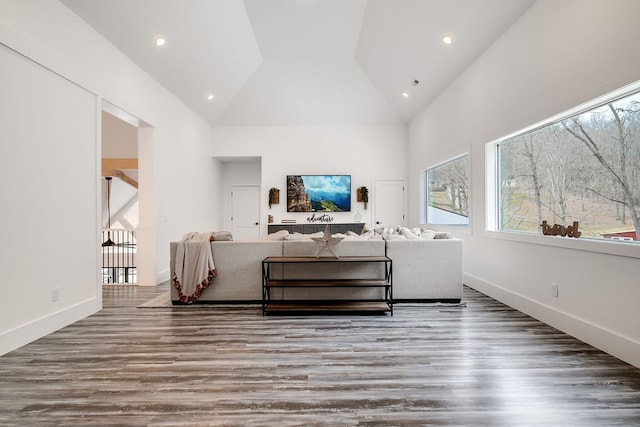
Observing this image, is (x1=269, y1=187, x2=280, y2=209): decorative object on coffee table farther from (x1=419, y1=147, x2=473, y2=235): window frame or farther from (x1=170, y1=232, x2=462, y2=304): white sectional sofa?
(x1=170, y1=232, x2=462, y2=304): white sectional sofa

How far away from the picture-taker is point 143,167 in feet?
18.8

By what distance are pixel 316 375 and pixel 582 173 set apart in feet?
10.1

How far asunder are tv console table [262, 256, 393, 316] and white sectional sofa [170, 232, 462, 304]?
11 cm

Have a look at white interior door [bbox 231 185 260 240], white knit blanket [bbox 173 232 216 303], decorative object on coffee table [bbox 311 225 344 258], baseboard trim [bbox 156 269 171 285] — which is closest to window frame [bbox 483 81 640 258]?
decorative object on coffee table [bbox 311 225 344 258]

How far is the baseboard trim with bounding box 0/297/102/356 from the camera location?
116 inches

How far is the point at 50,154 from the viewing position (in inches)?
137

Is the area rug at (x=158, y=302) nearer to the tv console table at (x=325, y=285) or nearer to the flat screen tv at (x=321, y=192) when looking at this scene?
the tv console table at (x=325, y=285)

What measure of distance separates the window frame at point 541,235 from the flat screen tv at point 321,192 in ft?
14.3

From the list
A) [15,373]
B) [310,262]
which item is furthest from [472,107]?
[15,373]

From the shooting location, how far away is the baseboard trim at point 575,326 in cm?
267

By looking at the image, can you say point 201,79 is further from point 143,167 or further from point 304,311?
point 304,311

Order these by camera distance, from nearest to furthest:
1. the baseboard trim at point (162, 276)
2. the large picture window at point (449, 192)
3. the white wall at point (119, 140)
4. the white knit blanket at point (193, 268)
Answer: the white knit blanket at point (193, 268) < the baseboard trim at point (162, 276) < the large picture window at point (449, 192) < the white wall at point (119, 140)

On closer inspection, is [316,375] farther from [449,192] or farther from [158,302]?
[449,192]

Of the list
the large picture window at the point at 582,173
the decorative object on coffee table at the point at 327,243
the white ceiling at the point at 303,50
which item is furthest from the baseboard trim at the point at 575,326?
the white ceiling at the point at 303,50
